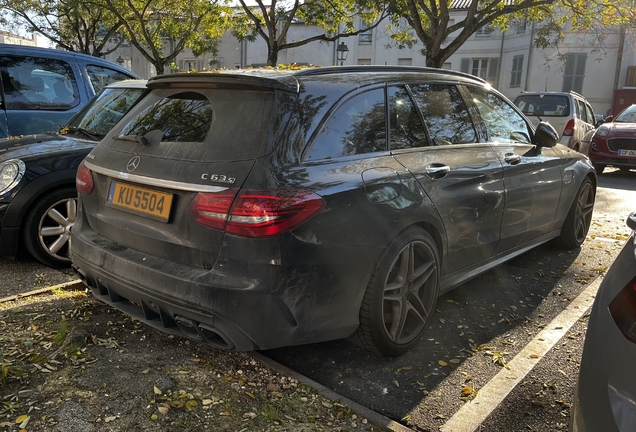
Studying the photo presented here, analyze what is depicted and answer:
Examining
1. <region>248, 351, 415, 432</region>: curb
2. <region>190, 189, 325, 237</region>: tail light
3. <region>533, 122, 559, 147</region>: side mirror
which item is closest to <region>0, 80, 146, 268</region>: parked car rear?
<region>190, 189, 325, 237</region>: tail light

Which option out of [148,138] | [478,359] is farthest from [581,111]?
[148,138]

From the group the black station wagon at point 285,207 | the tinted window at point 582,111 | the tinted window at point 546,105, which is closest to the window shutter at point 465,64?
the tinted window at point 582,111

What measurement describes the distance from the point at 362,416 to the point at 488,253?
1846mm

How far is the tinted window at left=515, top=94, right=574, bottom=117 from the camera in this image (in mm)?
12552

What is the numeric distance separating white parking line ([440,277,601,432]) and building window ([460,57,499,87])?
110 feet

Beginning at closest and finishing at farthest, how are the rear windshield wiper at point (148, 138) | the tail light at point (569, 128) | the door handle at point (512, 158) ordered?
the rear windshield wiper at point (148, 138), the door handle at point (512, 158), the tail light at point (569, 128)

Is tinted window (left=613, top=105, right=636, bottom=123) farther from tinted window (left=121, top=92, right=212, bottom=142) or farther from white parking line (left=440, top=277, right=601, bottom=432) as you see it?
tinted window (left=121, top=92, right=212, bottom=142)

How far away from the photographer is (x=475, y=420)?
263 centimetres

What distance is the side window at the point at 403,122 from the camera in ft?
10.7

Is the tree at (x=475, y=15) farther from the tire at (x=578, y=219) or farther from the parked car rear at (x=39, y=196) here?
the parked car rear at (x=39, y=196)

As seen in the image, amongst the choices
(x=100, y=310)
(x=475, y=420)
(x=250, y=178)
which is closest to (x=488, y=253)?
(x=475, y=420)

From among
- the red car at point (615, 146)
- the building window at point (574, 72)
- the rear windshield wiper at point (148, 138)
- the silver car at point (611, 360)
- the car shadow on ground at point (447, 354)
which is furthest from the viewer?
the building window at point (574, 72)

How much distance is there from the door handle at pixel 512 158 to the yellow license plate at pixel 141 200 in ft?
8.44

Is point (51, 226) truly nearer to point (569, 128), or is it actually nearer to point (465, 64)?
point (569, 128)
